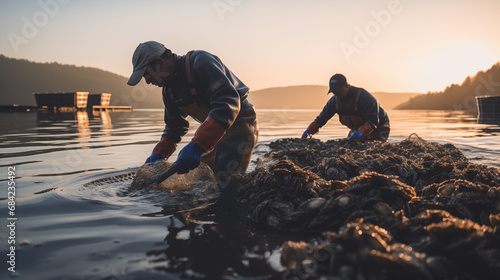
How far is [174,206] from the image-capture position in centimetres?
365

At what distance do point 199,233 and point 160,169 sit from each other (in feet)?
6.41

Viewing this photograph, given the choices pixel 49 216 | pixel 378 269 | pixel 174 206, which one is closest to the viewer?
pixel 378 269

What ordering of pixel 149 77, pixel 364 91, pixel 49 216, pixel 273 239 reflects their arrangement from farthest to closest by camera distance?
1. pixel 364 91
2. pixel 149 77
3. pixel 49 216
4. pixel 273 239

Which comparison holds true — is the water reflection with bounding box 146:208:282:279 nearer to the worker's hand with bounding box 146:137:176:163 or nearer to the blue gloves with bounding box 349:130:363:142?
the worker's hand with bounding box 146:137:176:163

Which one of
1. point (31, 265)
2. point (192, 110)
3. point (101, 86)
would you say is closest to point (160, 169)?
point (192, 110)

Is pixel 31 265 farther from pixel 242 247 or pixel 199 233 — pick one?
pixel 242 247

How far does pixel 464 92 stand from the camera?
4018 inches

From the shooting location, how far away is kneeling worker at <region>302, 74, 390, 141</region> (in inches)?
328

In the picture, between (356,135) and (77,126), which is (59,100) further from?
(356,135)

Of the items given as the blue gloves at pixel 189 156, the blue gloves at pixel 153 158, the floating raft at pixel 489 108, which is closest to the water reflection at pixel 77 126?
the blue gloves at pixel 153 158

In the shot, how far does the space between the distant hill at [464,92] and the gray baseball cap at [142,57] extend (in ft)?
332

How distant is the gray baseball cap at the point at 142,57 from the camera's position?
3.75 m

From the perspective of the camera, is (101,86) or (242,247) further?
(101,86)

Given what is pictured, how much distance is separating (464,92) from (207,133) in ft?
399
